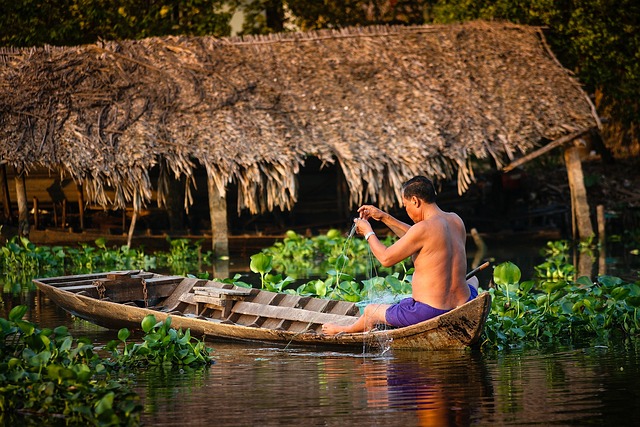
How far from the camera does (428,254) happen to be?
7.49 m

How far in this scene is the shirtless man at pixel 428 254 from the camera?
7.48 meters

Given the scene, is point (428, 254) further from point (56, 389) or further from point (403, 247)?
point (56, 389)

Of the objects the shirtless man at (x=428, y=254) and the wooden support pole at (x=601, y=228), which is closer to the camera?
the shirtless man at (x=428, y=254)

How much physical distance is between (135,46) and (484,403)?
1214 centimetres

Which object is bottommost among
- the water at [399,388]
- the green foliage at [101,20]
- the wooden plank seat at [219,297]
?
the water at [399,388]

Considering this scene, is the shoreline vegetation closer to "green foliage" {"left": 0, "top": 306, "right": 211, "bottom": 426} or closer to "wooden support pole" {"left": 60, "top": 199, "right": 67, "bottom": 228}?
"green foliage" {"left": 0, "top": 306, "right": 211, "bottom": 426}

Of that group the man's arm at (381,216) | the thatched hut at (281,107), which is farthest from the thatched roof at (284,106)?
the man's arm at (381,216)

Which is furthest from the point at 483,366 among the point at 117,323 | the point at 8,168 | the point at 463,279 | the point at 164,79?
the point at 8,168

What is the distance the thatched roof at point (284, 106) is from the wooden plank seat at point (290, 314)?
19.7 ft

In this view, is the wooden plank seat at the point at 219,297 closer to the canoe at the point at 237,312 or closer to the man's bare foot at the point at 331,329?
the canoe at the point at 237,312

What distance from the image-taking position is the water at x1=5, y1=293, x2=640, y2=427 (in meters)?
5.68

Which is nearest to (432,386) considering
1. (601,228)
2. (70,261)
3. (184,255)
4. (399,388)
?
(399,388)

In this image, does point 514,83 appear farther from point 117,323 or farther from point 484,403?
point 484,403

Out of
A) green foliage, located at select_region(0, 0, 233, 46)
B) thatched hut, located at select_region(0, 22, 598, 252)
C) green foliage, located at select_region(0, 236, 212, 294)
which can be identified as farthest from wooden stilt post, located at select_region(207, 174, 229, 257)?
green foliage, located at select_region(0, 0, 233, 46)
